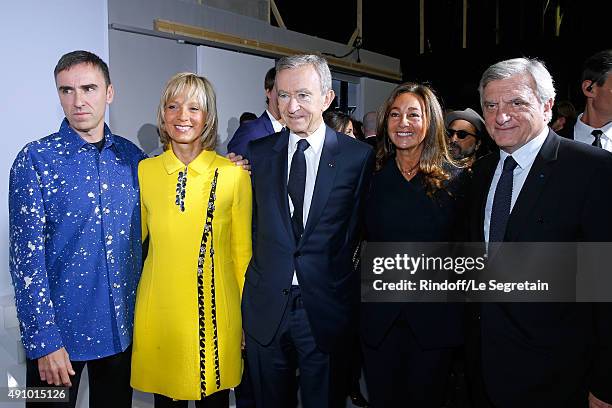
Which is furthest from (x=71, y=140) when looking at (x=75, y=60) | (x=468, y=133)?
(x=468, y=133)

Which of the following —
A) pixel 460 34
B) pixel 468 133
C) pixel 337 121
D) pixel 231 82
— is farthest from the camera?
pixel 460 34

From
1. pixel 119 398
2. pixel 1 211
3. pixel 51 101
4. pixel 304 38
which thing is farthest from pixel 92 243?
pixel 304 38

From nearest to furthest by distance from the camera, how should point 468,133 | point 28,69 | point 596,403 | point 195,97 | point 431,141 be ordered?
point 596,403 < point 195,97 < point 431,141 < point 28,69 < point 468,133

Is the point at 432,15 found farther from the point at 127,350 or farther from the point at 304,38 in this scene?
the point at 127,350

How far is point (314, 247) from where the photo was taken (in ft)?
6.17

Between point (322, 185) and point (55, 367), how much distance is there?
1080 mm

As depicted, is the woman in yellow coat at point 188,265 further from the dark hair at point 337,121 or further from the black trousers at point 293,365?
the dark hair at point 337,121

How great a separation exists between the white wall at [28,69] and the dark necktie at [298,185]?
1927mm

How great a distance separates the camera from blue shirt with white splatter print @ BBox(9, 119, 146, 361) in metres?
1.69

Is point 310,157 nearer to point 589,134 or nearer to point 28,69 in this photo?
point 589,134

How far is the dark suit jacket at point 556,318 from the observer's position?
157cm

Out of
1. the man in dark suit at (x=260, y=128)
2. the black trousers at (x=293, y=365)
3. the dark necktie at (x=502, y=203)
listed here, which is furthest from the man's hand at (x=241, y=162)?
the man in dark suit at (x=260, y=128)

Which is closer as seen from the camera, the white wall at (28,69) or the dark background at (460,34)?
the white wall at (28,69)

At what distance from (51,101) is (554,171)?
291 cm
